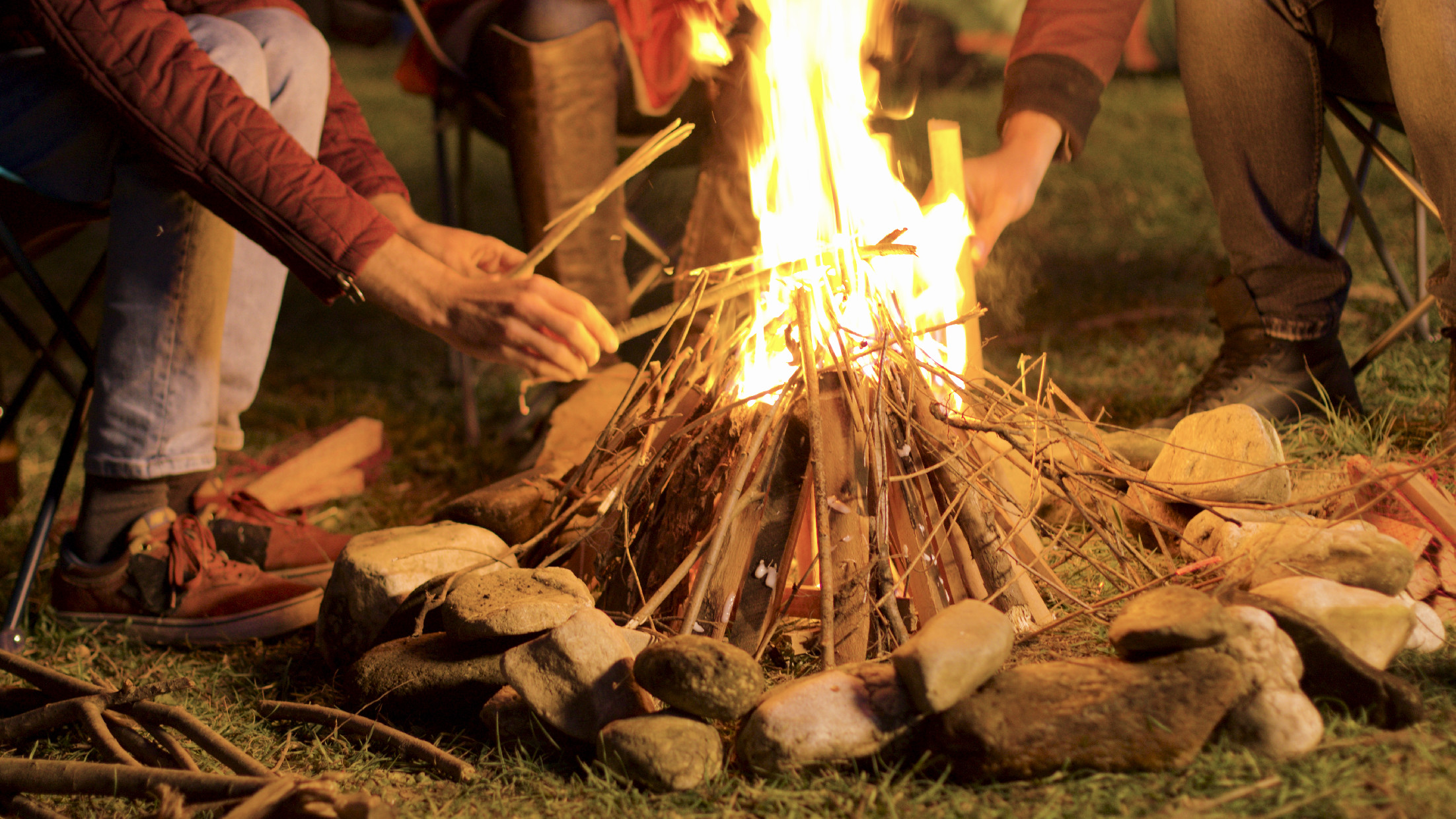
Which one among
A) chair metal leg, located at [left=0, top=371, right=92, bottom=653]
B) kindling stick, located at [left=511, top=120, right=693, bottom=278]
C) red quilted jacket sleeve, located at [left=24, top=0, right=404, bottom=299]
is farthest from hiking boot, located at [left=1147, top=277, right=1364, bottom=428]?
chair metal leg, located at [left=0, top=371, right=92, bottom=653]

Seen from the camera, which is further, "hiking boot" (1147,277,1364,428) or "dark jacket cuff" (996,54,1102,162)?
"hiking boot" (1147,277,1364,428)

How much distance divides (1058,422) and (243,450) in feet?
8.06

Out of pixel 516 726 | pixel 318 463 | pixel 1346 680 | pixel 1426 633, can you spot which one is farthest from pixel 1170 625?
pixel 318 463

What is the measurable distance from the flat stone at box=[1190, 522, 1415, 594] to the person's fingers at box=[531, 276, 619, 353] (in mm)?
990

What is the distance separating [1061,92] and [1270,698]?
4.01ft

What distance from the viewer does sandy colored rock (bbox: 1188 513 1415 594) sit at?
4.70 feet

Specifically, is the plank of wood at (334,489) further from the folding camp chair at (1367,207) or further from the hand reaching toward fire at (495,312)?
the folding camp chair at (1367,207)

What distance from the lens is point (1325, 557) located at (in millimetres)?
1479

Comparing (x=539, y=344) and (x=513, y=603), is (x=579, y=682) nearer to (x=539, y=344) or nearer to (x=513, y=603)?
(x=513, y=603)

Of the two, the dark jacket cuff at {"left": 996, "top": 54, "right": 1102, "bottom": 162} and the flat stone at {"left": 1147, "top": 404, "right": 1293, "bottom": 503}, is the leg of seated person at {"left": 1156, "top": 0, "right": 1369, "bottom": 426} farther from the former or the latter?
the flat stone at {"left": 1147, "top": 404, "right": 1293, "bottom": 503}

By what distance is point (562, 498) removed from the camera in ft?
6.34

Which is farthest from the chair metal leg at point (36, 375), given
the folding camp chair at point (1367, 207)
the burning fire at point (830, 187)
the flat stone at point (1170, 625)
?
the folding camp chair at point (1367, 207)

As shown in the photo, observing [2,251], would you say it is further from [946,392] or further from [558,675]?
[946,392]

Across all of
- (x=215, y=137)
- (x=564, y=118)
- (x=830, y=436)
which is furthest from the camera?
(x=564, y=118)
